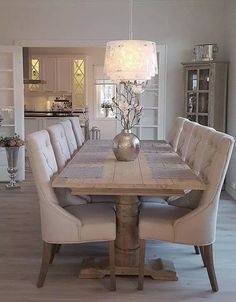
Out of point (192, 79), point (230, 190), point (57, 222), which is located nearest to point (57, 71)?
point (192, 79)

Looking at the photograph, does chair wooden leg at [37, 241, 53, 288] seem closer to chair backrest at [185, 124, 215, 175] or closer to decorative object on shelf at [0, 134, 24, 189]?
chair backrest at [185, 124, 215, 175]

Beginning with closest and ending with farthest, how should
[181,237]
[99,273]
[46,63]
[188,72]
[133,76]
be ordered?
1. [181,237]
2. [99,273]
3. [133,76]
4. [188,72]
5. [46,63]

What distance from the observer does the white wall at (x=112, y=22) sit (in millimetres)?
6098

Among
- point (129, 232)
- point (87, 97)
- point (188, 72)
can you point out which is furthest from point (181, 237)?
point (87, 97)

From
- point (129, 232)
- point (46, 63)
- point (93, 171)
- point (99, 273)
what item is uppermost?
point (46, 63)

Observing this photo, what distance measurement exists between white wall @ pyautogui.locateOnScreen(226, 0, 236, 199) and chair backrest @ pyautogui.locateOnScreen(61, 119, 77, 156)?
2276mm

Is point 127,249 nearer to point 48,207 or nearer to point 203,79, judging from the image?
point 48,207

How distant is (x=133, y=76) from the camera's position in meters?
3.46

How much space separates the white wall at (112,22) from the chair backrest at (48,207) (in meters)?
3.72

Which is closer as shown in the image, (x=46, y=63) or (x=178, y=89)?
(x=178, y=89)

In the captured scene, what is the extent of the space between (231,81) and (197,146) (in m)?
2.60

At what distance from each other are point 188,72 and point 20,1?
2.71 m

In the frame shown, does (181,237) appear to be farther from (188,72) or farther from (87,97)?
(87,97)

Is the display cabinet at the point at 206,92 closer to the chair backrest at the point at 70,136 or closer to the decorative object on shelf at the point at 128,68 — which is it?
the chair backrest at the point at 70,136
